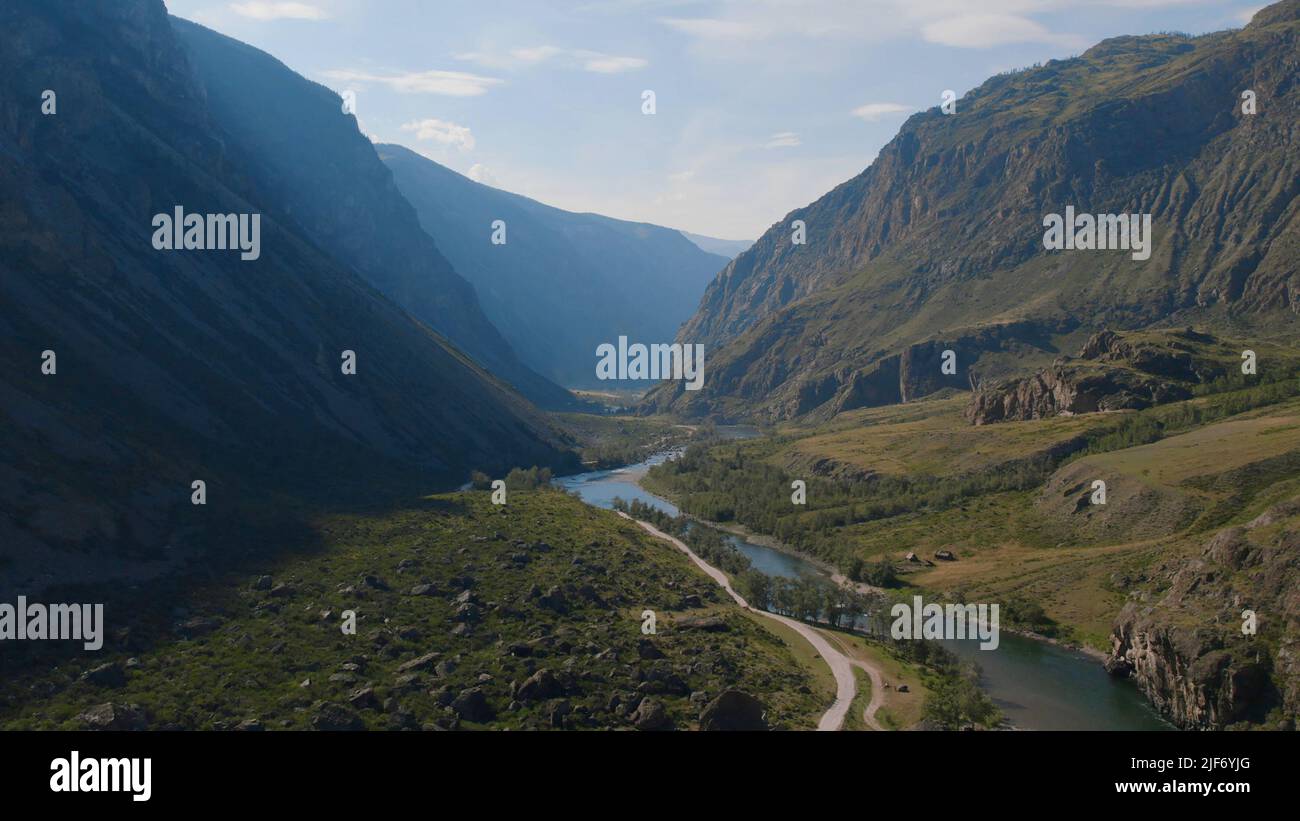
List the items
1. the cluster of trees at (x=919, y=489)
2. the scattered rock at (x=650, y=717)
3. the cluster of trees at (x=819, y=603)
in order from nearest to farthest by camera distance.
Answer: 1. the scattered rock at (x=650, y=717)
2. the cluster of trees at (x=819, y=603)
3. the cluster of trees at (x=919, y=489)

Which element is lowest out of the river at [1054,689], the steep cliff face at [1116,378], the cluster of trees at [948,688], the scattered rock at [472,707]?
the river at [1054,689]

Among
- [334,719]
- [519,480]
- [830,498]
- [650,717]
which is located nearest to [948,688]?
[650,717]

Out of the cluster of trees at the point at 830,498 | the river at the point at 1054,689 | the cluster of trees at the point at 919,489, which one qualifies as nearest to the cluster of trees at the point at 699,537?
the cluster of trees at the point at 830,498

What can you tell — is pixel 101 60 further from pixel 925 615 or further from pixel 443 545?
pixel 925 615

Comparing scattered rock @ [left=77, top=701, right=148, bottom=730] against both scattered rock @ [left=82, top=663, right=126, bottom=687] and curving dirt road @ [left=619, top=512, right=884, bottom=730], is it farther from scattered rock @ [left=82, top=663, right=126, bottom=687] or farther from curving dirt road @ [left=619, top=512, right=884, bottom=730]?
curving dirt road @ [left=619, top=512, right=884, bottom=730]

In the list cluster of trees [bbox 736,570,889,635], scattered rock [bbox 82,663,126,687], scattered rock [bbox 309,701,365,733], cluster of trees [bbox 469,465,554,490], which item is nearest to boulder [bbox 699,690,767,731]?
scattered rock [bbox 309,701,365,733]

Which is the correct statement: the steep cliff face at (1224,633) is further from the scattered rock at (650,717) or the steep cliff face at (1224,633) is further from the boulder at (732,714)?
the scattered rock at (650,717)
